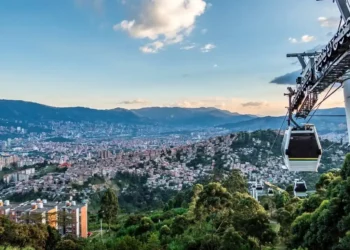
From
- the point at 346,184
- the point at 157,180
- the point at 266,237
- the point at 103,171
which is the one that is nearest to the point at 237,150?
the point at 157,180

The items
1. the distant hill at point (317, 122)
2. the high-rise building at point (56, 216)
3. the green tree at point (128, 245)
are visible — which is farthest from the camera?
the distant hill at point (317, 122)

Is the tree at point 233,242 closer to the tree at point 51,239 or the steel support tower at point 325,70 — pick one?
the steel support tower at point 325,70

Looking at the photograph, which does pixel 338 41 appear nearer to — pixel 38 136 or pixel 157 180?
pixel 157 180

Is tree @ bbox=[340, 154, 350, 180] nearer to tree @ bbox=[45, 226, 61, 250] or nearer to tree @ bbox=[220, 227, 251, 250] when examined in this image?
tree @ bbox=[220, 227, 251, 250]

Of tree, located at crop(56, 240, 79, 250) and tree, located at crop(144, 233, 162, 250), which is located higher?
tree, located at crop(144, 233, 162, 250)

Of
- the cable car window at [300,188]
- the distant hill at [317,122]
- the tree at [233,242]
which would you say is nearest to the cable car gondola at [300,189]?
the cable car window at [300,188]

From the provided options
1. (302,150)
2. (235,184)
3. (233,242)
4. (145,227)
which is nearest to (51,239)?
(145,227)

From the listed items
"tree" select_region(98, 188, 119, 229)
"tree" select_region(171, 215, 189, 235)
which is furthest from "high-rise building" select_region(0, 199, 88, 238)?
"tree" select_region(171, 215, 189, 235)
